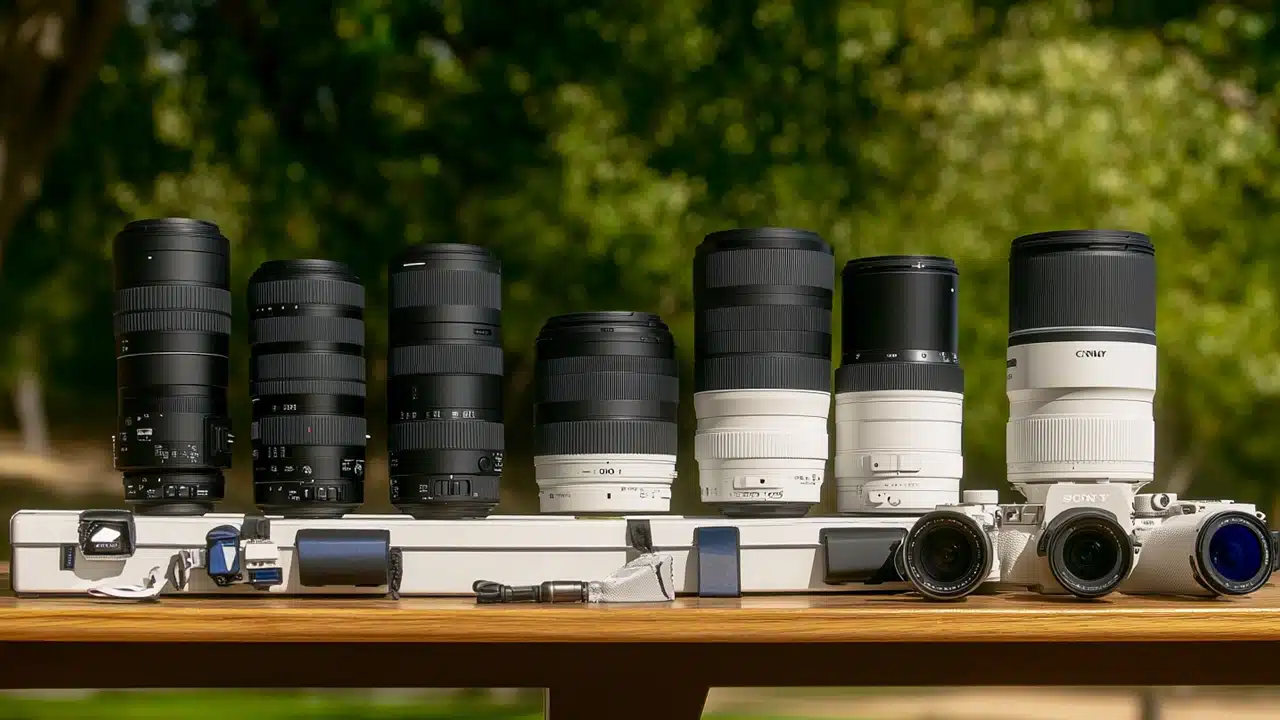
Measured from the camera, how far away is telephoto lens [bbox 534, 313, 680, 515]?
120 inches

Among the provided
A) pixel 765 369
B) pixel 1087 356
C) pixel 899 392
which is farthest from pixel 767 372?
pixel 1087 356

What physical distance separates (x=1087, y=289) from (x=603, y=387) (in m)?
0.92

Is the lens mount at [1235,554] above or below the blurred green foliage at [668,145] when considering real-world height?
below

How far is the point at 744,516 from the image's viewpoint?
10.0 ft

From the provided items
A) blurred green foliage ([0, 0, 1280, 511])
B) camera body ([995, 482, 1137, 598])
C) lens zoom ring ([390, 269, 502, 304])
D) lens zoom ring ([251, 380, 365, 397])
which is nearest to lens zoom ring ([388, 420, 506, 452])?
lens zoom ring ([251, 380, 365, 397])

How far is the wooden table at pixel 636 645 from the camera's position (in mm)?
2414

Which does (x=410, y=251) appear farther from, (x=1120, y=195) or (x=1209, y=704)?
(x=1209, y=704)

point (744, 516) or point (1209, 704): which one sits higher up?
point (744, 516)

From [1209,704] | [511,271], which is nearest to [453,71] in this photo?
[511,271]

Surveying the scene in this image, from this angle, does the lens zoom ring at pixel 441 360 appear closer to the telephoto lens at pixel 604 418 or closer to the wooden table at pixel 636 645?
the telephoto lens at pixel 604 418

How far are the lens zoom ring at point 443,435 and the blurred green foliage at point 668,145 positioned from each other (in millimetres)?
5618

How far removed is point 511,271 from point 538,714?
3004mm

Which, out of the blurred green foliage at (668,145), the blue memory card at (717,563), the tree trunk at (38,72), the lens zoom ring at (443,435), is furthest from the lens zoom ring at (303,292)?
the tree trunk at (38,72)

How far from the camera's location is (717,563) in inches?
109
